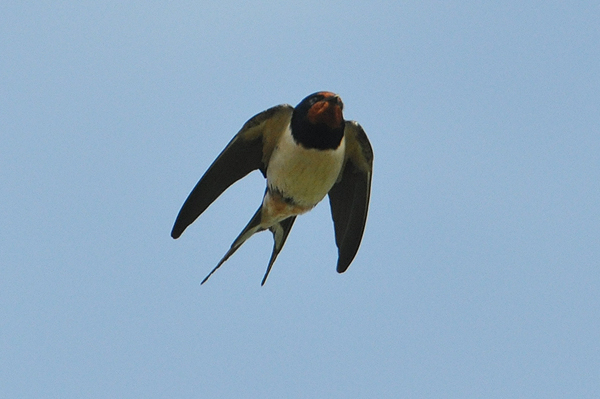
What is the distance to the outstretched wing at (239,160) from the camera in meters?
7.05

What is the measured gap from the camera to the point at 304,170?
22.2 feet

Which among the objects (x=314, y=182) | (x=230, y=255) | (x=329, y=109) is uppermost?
(x=329, y=109)

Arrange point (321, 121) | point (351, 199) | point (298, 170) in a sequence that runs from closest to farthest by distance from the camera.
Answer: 1. point (321, 121)
2. point (298, 170)
3. point (351, 199)

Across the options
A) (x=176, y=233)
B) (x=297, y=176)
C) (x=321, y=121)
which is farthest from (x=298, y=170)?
(x=176, y=233)

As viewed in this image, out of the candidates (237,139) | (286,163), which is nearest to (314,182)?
(286,163)

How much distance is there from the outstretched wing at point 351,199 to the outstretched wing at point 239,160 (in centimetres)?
51

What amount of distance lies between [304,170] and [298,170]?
5cm

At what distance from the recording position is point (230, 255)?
6.98 meters

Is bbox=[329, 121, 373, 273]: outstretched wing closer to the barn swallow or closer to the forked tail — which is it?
the barn swallow

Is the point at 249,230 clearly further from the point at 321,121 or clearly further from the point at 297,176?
the point at 321,121

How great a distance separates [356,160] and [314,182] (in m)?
0.56

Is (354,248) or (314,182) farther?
(354,248)

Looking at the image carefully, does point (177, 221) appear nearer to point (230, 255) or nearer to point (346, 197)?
point (230, 255)

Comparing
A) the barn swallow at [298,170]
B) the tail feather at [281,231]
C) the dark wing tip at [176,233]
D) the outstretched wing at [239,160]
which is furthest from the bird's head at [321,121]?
the dark wing tip at [176,233]
